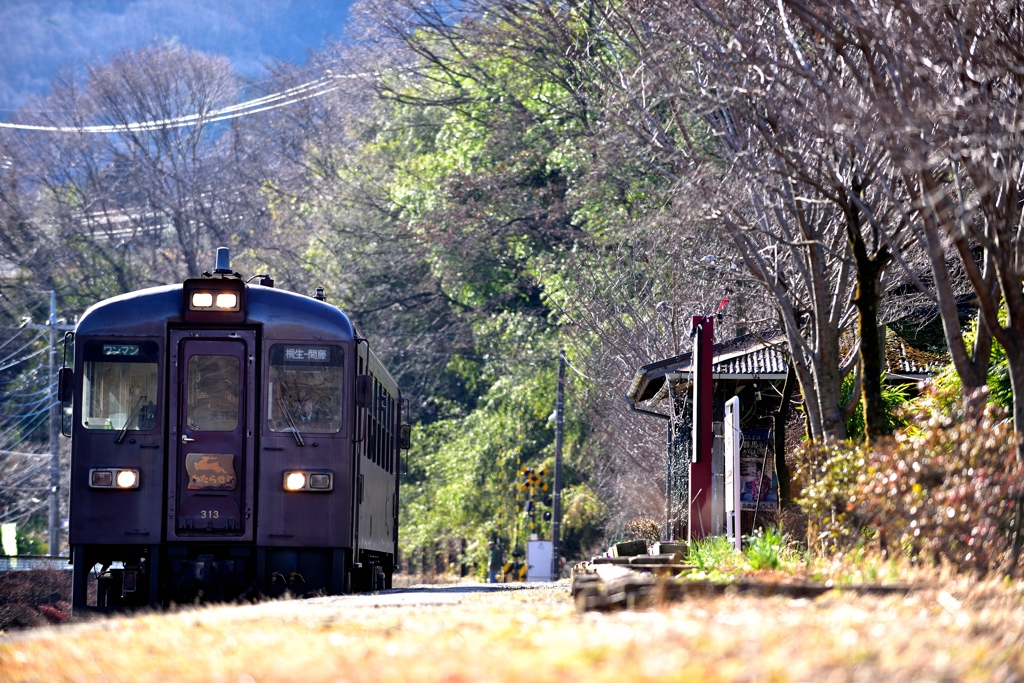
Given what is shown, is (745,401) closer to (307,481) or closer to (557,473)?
(307,481)

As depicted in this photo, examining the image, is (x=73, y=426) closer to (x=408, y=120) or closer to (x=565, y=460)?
(x=565, y=460)

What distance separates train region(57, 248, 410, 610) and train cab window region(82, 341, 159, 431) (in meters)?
0.01

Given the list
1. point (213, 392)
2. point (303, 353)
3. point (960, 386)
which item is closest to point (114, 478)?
point (213, 392)

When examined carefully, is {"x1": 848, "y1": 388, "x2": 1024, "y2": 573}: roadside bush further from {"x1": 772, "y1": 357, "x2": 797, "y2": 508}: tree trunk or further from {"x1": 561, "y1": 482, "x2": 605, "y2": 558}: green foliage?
{"x1": 561, "y1": 482, "x2": 605, "y2": 558}: green foliage

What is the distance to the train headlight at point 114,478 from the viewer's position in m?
12.4

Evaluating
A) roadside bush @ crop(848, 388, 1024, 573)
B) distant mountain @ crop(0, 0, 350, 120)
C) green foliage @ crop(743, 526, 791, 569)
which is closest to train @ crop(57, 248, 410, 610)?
green foliage @ crop(743, 526, 791, 569)

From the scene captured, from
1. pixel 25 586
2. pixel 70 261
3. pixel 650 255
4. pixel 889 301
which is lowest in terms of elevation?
pixel 25 586

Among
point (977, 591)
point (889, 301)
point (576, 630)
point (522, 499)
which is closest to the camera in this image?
point (576, 630)

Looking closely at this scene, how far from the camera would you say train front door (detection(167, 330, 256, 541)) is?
1245 cm

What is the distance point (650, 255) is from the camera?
80.6 feet

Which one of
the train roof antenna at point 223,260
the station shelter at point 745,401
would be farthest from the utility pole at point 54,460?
the train roof antenna at point 223,260

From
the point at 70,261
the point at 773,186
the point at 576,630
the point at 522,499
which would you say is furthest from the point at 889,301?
the point at 70,261

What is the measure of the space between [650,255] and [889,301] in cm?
812

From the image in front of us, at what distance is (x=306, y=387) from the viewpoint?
12.8m
